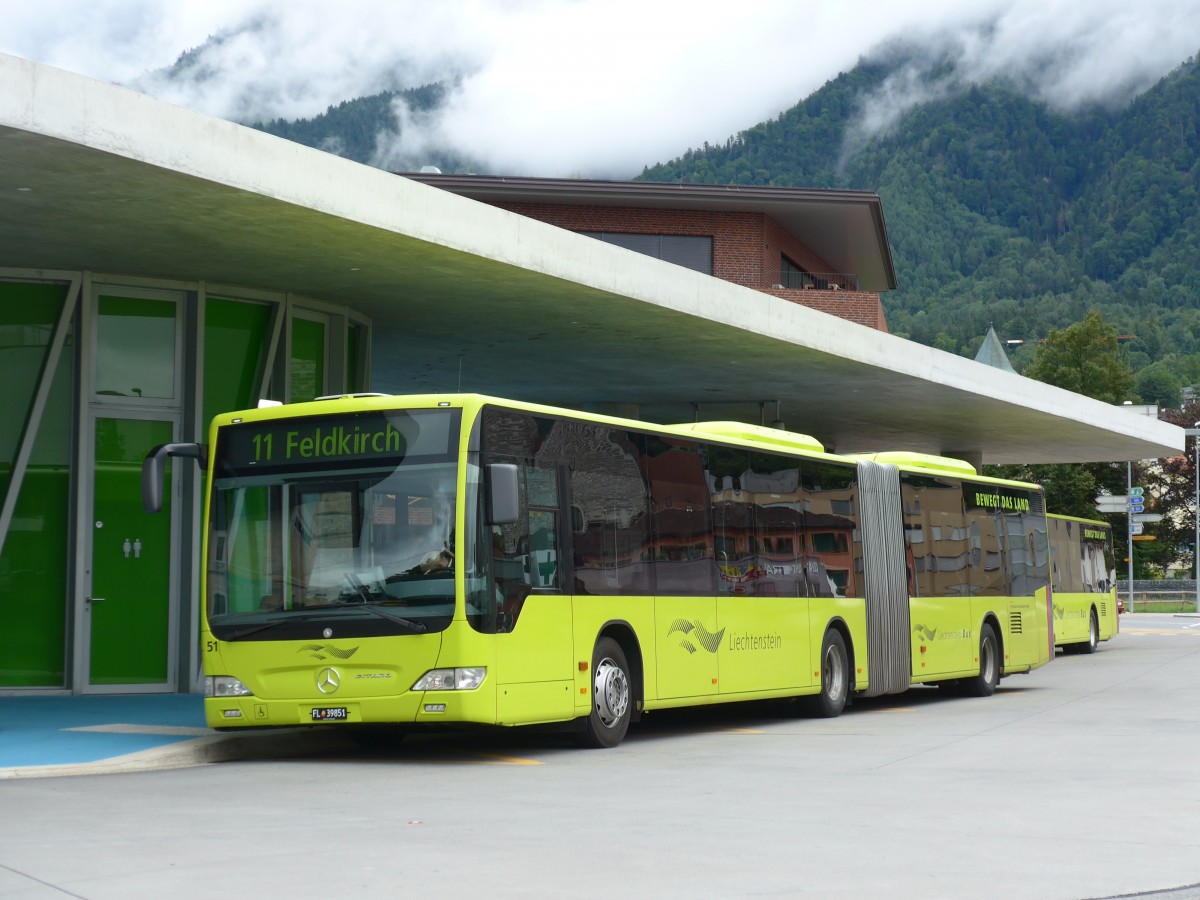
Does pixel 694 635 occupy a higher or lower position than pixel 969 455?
lower

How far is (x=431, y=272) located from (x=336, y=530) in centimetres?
698

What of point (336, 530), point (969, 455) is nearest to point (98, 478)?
point (336, 530)

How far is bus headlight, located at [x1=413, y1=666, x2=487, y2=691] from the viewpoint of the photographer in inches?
504

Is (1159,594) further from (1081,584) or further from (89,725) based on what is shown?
(89,725)

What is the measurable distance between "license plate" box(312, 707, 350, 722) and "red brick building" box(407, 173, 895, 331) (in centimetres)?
2698

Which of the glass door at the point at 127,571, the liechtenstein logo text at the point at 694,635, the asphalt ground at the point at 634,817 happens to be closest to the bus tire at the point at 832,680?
the asphalt ground at the point at 634,817

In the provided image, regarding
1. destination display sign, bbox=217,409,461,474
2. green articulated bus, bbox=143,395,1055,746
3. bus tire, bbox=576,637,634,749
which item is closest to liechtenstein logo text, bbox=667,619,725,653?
green articulated bus, bbox=143,395,1055,746

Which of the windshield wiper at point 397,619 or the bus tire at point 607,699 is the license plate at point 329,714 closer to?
the windshield wiper at point 397,619

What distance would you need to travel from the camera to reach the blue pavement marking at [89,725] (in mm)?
13336

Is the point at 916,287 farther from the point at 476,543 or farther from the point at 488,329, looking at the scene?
the point at 476,543

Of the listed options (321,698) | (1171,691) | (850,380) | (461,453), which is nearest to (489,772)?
(321,698)

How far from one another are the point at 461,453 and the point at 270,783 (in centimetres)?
291

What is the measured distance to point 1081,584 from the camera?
3788 centimetres

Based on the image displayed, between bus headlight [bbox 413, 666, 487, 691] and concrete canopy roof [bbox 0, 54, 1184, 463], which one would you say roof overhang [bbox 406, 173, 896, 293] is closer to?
concrete canopy roof [bbox 0, 54, 1184, 463]
